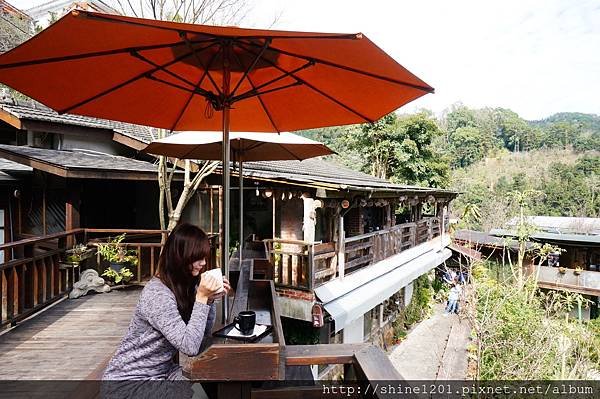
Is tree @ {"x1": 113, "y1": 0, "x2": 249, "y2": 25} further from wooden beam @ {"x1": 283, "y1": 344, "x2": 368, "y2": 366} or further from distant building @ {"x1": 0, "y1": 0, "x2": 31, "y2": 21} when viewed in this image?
distant building @ {"x1": 0, "y1": 0, "x2": 31, "y2": 21}

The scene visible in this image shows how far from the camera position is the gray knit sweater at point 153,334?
59.1 inches

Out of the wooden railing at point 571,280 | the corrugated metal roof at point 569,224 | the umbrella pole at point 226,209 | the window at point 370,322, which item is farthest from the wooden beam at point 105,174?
the corrugated metal roof at point 569,224

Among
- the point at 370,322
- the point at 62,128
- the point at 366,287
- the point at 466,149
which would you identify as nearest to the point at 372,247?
the point at 366,287

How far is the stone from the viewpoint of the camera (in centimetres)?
604

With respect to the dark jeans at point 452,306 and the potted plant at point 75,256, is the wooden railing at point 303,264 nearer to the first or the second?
the potted plant at point 75,256

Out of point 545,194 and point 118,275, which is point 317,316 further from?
point 545,194

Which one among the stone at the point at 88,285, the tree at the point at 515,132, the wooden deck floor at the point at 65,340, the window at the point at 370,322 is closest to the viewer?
the wooden deck floor at the point at 65,340

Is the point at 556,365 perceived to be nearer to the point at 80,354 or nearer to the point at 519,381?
the point at 519,381

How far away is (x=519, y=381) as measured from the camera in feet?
29.1

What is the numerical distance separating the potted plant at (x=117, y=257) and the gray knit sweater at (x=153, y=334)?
5.38 m

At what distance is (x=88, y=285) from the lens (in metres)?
6.20

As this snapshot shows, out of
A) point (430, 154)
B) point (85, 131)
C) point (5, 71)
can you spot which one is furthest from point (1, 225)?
point (430, 154)

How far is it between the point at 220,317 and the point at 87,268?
5.67 metres

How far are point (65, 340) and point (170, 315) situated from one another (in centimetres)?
373
